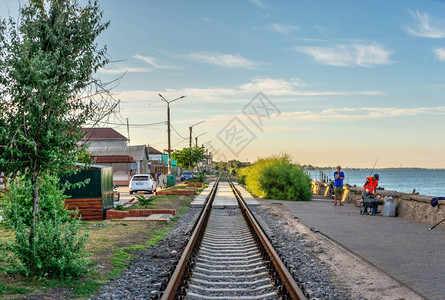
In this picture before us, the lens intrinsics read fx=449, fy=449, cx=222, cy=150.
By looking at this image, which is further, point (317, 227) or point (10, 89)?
point (317, 227)

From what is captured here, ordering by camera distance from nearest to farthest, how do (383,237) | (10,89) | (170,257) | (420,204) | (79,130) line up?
(10,89)
(79,130)
(170,257)
(383,237)
(420,204)

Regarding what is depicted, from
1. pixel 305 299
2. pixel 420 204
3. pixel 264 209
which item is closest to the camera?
pixel 305 299

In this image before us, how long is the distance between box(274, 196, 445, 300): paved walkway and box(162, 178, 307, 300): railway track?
1866 millimetres

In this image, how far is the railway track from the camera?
646cm

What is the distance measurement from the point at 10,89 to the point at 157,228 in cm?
752

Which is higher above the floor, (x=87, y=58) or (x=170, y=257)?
(x=87, y=58)

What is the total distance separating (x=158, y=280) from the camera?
719 cm

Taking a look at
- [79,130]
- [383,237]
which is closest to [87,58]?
[79,130]

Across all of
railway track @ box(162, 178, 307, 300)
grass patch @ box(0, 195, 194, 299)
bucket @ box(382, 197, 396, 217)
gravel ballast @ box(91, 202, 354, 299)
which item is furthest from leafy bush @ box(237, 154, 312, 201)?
railway track @ box(162, 178, 307, 300)

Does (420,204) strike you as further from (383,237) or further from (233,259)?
(233,259)

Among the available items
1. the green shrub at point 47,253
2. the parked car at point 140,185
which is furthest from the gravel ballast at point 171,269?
the parked car at point 140,185

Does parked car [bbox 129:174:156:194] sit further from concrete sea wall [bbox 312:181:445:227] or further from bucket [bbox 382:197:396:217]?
bucket [bbox 382:197:396:217]

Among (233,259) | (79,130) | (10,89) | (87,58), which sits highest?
(87,58)

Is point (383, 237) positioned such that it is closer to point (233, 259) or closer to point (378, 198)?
point (233, 259)
